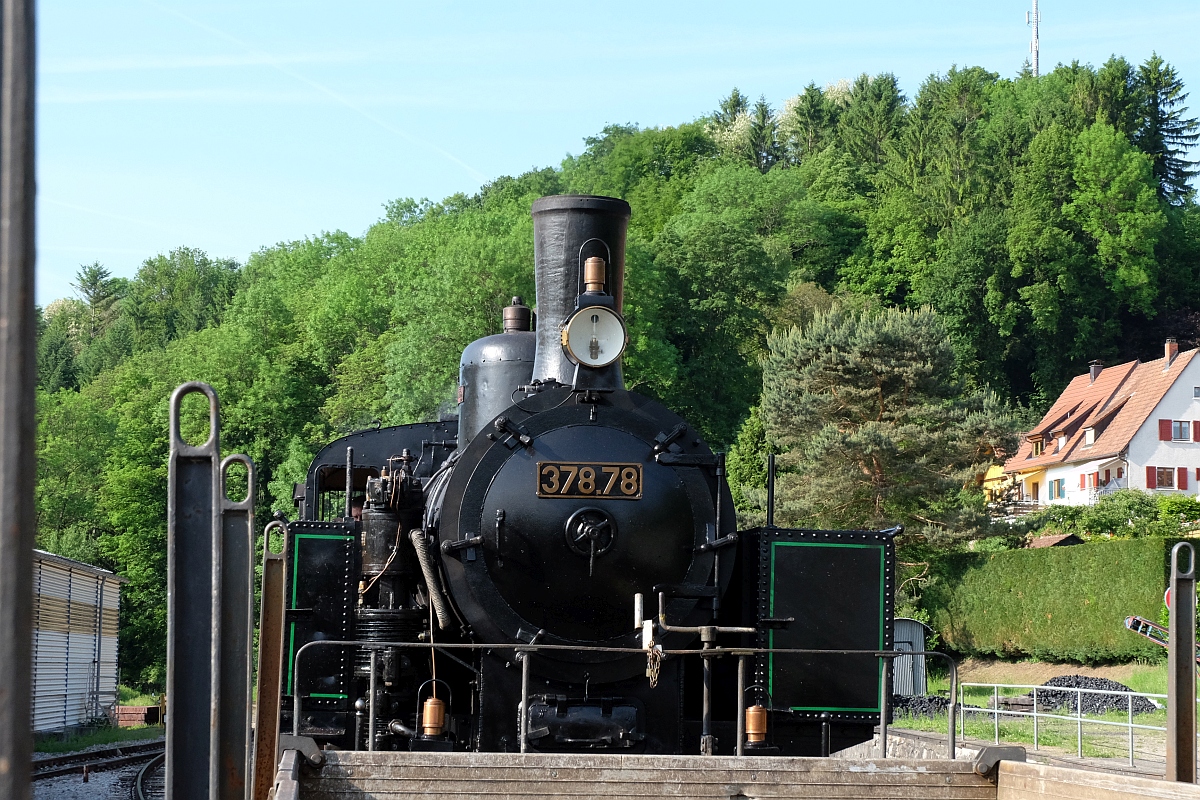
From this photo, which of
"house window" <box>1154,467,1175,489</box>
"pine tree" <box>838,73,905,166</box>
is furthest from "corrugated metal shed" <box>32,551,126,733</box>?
"pine tree" <box>838,73,905,166</box>

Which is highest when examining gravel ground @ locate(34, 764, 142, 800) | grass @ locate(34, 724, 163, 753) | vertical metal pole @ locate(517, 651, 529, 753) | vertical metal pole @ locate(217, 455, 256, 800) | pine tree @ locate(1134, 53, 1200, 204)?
pine tree @ locate(1134, 53, 1200, 204)

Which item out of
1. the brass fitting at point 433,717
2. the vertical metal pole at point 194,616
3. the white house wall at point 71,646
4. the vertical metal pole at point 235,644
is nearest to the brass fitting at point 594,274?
the brass fitting at point 433,717

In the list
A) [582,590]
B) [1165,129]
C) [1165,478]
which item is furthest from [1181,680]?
[1165,129]

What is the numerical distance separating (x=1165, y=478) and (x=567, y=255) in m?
51.0

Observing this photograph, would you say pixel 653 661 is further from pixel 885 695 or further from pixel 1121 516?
pixel 1121 516

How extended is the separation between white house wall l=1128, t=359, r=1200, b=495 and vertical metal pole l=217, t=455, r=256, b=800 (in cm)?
5441

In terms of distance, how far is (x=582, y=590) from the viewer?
786 centimetres

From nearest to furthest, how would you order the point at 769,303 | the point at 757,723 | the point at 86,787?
the point at 757,723 < the point at 86,787 < the point at 769,303

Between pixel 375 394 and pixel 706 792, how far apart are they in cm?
3811

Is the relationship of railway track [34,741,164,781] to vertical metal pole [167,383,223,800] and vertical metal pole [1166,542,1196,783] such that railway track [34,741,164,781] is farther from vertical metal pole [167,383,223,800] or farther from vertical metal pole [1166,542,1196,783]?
vertical metal pole [1166,542,1196,783]

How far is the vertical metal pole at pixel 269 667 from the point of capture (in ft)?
24.2

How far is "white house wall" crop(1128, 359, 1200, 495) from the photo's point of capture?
53844mm

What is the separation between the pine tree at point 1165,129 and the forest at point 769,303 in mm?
159

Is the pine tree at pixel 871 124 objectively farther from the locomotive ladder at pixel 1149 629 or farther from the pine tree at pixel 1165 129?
the locomotive ladder at pixel 1149 629
